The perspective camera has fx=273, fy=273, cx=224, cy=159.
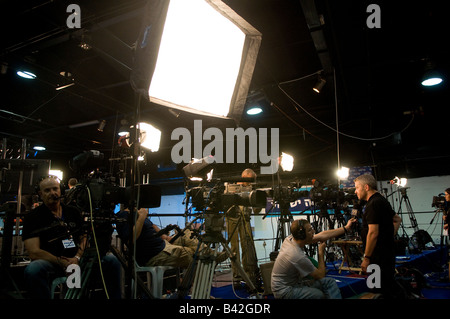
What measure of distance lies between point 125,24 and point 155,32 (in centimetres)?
348

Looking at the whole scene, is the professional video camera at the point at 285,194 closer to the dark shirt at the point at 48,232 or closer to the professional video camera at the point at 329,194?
the professional video camera at the point at 329,194

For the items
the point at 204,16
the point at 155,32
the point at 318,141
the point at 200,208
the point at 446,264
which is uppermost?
the point at 318,141

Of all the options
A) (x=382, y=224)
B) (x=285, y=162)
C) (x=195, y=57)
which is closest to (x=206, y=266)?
(x=195, y=57)

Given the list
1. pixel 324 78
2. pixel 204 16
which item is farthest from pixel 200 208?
pixel 324 78

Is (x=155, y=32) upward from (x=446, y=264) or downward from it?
upward

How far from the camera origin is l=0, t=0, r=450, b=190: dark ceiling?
140 inches

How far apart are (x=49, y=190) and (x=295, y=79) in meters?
4.39

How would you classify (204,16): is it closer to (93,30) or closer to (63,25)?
(93,30)

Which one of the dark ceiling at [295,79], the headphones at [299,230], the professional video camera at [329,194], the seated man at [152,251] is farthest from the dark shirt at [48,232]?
the professional video camera at [329,194]

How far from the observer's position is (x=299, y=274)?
2.63 meters

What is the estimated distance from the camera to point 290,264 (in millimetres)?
2586

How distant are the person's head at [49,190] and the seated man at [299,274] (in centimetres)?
225
